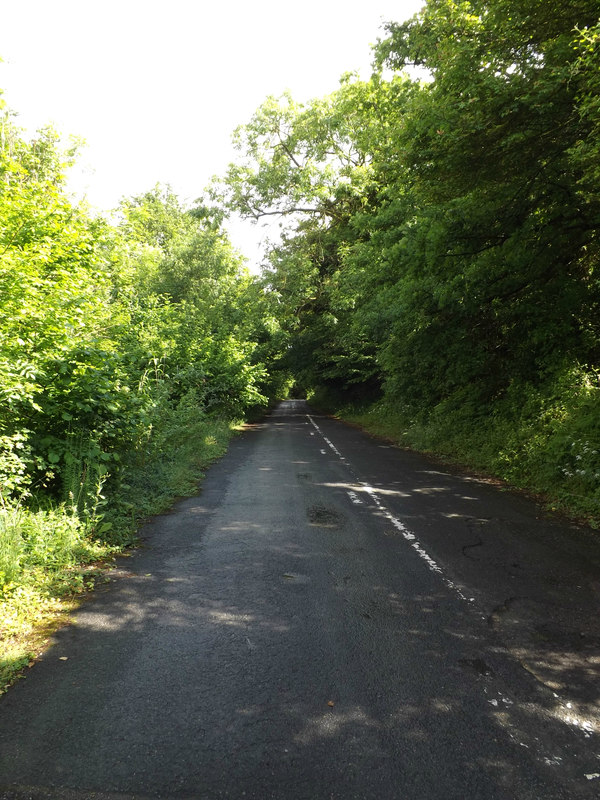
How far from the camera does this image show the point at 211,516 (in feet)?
25.0

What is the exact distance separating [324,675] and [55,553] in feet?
10.7

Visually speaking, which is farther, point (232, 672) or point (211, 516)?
point (211, 516)

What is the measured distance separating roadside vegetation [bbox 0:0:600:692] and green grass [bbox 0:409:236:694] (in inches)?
0.9

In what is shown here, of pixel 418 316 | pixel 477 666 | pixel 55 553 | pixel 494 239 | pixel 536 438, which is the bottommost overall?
pixel 477 666

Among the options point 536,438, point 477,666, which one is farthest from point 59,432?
point 536,438

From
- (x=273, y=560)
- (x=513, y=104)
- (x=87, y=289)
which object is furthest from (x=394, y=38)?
(x=273, y=560)

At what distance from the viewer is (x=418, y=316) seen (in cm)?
1399

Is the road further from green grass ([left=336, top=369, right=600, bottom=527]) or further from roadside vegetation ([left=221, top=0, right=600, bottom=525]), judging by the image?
roadside vegetation ([left=221, top=0, right=600, bottom=525])

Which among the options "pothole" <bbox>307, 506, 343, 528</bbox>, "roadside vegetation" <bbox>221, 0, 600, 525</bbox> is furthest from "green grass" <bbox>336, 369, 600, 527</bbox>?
"pothole" <bbox>307, 506, 343, 528</bbox>

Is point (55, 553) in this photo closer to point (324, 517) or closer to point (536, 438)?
point (324, 517)

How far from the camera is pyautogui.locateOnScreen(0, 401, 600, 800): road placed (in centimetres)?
252

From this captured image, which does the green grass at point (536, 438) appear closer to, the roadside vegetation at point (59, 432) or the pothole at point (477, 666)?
the pothole at point (477, 666)

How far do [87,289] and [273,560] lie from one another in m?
5.76

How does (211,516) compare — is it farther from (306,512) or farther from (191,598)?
(191,598)
